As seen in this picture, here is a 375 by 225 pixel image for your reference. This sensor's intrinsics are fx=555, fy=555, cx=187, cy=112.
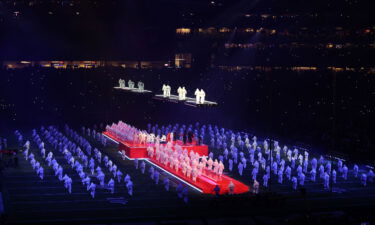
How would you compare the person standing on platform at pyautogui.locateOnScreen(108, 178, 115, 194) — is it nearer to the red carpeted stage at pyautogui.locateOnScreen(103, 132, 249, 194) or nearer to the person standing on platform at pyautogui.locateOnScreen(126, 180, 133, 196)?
the person standing on platform at pyautogui.locateOnScreen(126, 180, 133, 196)

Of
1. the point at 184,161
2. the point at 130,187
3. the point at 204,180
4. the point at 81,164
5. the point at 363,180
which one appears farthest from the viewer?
the point at 81,164

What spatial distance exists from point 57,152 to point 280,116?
1410 cm

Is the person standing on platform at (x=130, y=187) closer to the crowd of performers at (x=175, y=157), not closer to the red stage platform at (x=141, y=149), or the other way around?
the crowd of performers at (x=175, y=157)

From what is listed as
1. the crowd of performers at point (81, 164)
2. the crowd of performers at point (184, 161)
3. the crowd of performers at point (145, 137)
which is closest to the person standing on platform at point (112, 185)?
the crowd of performers at point (81, 164)

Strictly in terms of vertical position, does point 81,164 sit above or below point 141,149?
below

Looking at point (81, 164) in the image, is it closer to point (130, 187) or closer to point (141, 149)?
point (141, 149)

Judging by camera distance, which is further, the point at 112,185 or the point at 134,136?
the point at 134,136

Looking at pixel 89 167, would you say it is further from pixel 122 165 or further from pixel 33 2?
pixel 33 2

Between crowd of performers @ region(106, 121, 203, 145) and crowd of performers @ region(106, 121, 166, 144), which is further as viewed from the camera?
crowd of performers @ region(106, 121, 166, 144)

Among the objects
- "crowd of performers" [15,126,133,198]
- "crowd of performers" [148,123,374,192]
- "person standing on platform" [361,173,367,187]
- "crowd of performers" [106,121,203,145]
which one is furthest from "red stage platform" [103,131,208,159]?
"person standing on platform" [361,173,367,187]

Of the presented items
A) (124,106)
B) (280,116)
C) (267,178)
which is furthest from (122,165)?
(124,106)

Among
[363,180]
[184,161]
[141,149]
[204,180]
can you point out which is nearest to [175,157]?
[184,161]

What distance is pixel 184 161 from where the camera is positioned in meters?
19.7

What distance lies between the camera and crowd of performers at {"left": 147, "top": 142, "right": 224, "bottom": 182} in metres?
18.7
